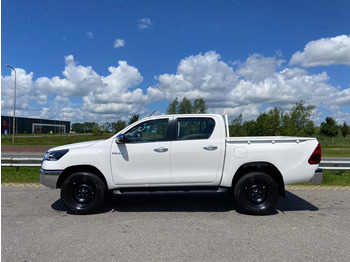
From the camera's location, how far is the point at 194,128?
572cm

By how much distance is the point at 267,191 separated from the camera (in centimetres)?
545

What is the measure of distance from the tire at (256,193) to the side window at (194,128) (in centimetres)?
108

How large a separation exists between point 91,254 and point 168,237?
1.11 metres

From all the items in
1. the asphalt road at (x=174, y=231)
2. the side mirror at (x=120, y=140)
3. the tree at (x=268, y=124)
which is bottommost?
the asphalt road at (x=174, y=231)

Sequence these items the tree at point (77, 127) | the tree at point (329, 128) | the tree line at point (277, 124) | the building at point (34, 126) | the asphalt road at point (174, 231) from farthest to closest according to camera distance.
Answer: the tree at point (77, 127) → the building at point (34, 126) → the tree at point (329, 128) → the tree line at point (277, 124) → the asphalt road at point (174, 231)

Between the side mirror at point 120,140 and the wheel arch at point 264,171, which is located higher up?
the side mirror at point 120,140

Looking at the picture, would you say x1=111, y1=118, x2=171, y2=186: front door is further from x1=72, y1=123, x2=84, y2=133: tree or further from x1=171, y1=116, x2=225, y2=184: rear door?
x1=72, y1=123, x2=84, y2=133: tree

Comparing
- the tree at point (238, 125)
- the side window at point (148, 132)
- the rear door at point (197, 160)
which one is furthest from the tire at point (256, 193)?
the tree at point (238, 125)

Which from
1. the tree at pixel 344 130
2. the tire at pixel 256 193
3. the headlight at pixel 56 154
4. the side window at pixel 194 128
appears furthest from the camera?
the tree at pixel 344 130

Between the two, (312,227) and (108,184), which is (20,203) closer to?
(108,184)

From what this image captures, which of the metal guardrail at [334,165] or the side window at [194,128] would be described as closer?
the side window at [194,128]

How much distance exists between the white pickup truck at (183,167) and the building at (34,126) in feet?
323

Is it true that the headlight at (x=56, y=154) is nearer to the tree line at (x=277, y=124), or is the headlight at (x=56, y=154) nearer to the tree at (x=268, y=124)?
the tree line at (x=277, y=124)

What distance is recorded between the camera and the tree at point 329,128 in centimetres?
5521
